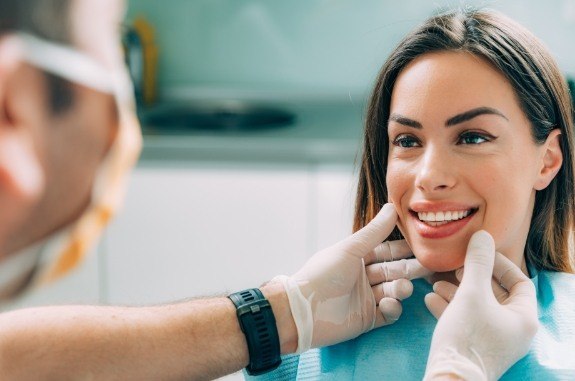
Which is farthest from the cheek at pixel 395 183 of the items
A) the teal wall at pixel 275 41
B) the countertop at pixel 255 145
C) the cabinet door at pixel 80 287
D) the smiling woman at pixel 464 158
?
the teal wall at pixel 275 41

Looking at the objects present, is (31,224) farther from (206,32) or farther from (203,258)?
(206,32)

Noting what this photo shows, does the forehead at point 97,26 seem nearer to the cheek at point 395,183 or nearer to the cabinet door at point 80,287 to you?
the cheek at point 395,183

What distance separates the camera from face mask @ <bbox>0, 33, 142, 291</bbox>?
46 centimetres

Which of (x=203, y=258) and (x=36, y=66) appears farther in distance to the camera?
(x=203, y=258)

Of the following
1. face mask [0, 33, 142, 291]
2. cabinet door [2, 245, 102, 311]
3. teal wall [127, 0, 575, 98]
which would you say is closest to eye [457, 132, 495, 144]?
face mask [0, 33, 142, 291]

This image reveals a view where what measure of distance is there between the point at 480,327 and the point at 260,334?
0.37 metres

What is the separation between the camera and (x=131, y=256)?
2.69 m

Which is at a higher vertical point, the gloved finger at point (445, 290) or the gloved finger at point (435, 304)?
the gloved finger at point (445, 290)

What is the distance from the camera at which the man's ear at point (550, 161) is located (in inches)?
57.6

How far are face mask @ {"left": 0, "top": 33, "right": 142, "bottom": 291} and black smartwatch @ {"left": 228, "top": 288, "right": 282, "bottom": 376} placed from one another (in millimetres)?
825

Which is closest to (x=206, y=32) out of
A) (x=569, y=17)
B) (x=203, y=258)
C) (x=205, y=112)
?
(x=205, y=112)

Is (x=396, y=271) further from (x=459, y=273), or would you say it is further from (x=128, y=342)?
(x=128, y=342)

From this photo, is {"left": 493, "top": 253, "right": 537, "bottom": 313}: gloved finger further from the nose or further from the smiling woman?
the nose

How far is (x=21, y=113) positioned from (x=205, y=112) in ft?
8.86
